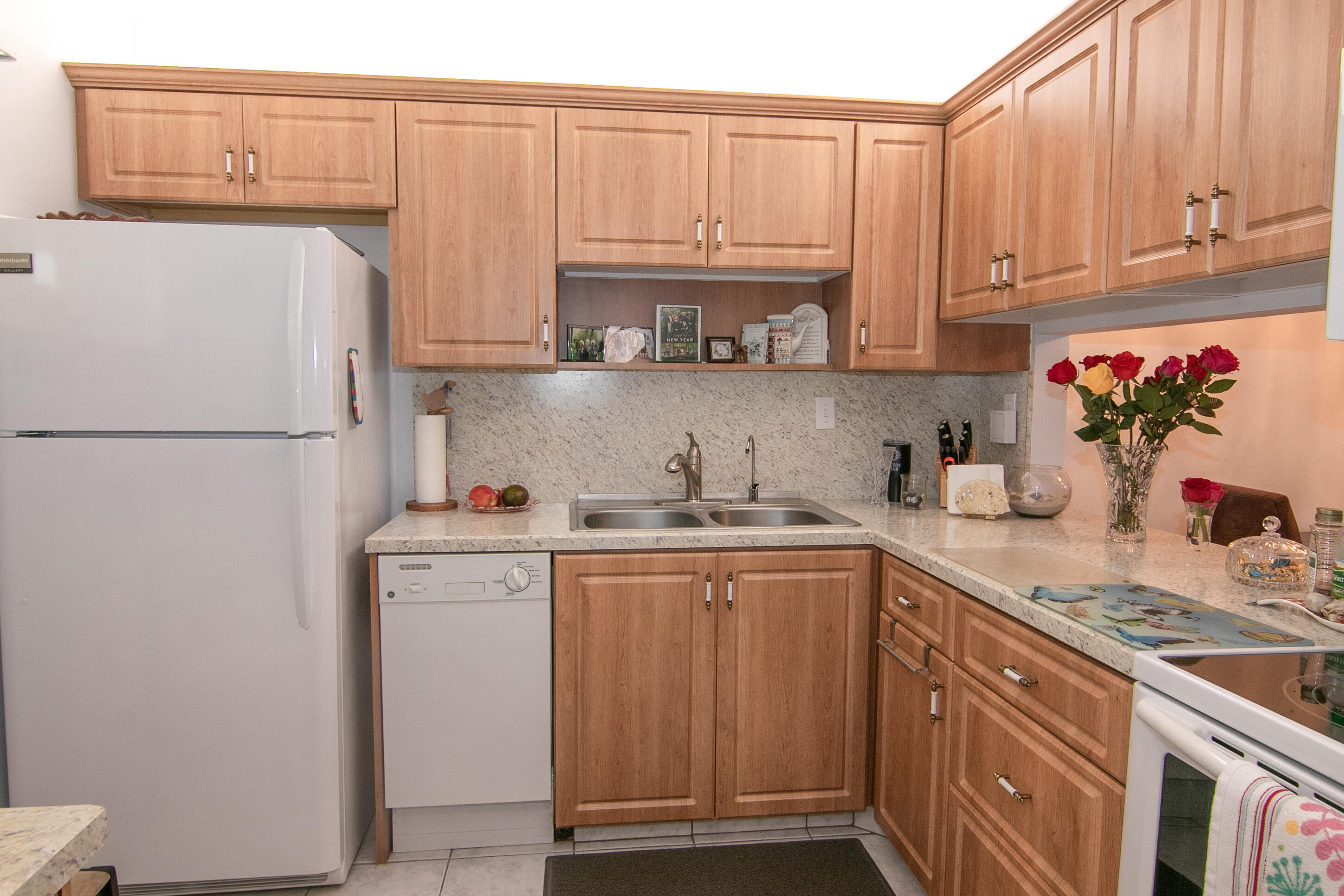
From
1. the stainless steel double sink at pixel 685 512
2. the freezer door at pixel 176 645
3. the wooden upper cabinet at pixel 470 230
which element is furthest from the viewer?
the stainless steel double sink at pixel 685 512

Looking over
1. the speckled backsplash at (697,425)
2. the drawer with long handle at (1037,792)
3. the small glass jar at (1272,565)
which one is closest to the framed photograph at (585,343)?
the speckled backsplash at (697,425)

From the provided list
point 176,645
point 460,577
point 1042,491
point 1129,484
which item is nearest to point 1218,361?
point 1129,484

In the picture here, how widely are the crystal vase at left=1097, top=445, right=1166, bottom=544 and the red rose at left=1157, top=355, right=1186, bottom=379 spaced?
0.62ft

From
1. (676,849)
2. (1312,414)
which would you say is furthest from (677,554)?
(1312,414)

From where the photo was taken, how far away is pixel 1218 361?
178cm

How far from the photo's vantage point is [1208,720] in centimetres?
106

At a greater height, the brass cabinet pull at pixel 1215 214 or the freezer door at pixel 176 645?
the brass cabinet pull at pixel 1215 214

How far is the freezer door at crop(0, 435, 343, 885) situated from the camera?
187cm

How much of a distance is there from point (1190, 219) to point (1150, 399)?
50 cm

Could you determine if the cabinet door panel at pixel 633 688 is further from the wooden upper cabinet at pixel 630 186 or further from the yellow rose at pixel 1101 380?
the yellow rose at pixel 1101 380

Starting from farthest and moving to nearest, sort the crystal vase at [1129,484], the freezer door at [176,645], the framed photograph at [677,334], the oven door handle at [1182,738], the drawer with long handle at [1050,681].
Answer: the framed photograph at [677,334]
the crystal vase at [1129,484]
the freezer door at [176,645]
the drawer with long handle at [1050,681]
the oven door handle at [1182,738]

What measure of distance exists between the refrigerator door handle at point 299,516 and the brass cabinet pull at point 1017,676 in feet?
5.40

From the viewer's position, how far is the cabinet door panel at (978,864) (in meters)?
1.50

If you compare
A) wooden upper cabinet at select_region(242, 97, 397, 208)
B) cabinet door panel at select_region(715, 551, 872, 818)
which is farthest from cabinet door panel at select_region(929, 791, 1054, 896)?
wooden upper cabinet at select_region(242, 97, 397, 208)
